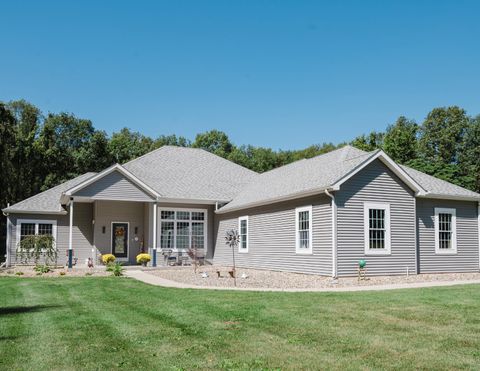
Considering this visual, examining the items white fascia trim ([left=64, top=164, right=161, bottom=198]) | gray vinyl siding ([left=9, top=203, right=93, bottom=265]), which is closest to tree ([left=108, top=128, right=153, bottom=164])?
gray vinyl siding ([left=9, top=203, right=93, bottom=265])

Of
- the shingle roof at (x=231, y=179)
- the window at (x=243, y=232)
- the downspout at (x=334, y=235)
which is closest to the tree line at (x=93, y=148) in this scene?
the shingle roof at (x=231, y=179)

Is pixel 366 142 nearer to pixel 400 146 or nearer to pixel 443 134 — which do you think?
pixel 400 146

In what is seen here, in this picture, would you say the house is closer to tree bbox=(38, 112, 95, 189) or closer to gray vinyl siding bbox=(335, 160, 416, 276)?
gray vinyl siding bbox=(335, 160, 416, 276)

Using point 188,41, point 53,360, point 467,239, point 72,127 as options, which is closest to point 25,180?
point 72,127

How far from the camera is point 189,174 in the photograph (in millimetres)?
29609

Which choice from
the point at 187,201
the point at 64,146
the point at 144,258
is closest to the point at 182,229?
the point at 187,201

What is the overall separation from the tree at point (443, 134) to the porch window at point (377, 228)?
33.1 m

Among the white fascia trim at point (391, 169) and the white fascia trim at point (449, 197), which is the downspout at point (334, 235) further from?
the white fascia trim at point (449, 197)

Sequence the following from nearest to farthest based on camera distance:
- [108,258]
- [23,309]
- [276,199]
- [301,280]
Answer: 1. [23,309]
2. [301,280]
3. [276,199]
4. [108,258]

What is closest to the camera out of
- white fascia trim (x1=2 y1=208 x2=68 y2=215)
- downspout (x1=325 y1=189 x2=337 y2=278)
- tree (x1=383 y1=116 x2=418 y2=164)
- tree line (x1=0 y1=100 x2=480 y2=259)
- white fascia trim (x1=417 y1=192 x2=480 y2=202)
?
downspout (x1=325 y1=189 x2=337 y2=278)

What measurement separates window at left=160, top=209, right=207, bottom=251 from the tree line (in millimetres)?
16089

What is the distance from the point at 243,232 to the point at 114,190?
6.67 m

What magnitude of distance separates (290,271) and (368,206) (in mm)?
4093

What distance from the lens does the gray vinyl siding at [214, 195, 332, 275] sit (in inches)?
692
